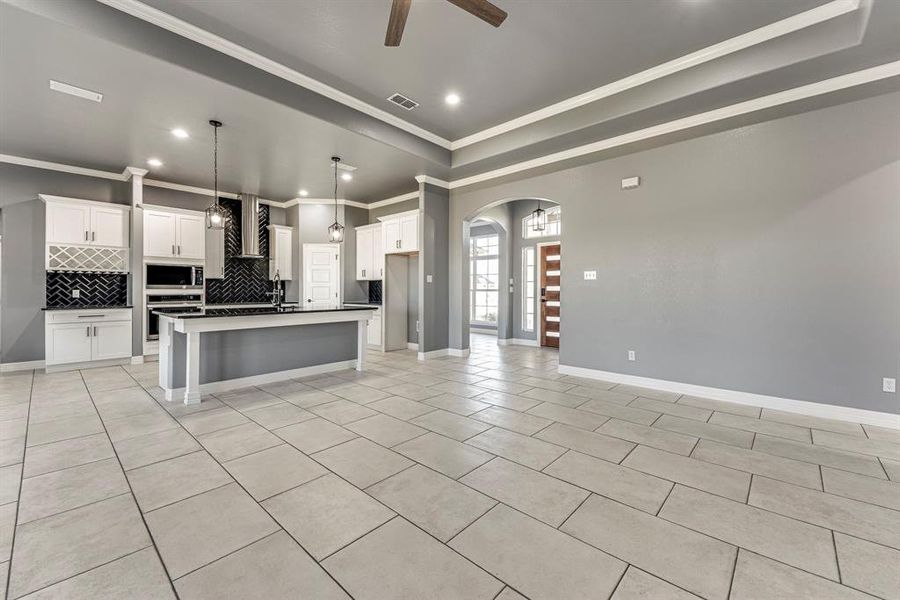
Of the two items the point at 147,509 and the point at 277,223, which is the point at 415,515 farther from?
the point at 277,223

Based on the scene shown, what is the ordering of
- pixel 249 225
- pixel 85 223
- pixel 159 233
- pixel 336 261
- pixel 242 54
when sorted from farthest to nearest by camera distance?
pixel 336 261, pixel 249 225, pixel 159 233, pixel 85 223, pixel 242 54

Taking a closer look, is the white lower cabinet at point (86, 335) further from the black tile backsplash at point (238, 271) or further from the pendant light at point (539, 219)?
the pendant light at point (539, 219)

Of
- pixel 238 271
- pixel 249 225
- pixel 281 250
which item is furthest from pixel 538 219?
pixel 238 271

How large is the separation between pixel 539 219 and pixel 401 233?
2.80 metres

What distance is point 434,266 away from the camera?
6543mm

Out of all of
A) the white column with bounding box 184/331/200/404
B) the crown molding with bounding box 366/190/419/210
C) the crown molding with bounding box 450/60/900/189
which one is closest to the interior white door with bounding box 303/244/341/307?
the crown molding with bounding box 366/190/419/210

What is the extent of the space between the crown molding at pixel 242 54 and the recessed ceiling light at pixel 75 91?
4.02ft

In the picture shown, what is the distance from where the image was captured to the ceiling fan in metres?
2.31

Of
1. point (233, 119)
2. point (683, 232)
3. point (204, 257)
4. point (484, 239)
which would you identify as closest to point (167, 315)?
point (233, 119)

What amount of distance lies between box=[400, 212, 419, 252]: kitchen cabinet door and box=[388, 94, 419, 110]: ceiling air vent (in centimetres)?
225

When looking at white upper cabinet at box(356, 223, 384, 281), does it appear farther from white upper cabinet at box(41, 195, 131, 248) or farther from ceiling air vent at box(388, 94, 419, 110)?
white upper cabinet at box(41, 195, 131, 248)

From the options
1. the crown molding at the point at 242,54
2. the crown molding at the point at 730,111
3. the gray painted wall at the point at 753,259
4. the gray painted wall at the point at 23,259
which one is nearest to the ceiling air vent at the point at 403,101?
the crown molding at the point at 242,54

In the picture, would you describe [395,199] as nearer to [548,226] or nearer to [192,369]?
[548,226]

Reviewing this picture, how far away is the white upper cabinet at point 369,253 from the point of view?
7.60m
